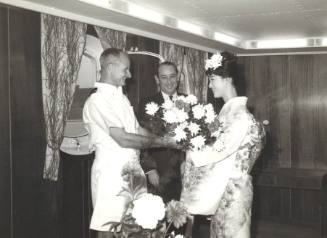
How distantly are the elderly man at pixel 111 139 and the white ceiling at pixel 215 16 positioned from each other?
41.1 inches

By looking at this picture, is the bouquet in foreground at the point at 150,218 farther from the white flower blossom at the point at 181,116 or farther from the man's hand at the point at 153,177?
the man's hand at the point at 153,177

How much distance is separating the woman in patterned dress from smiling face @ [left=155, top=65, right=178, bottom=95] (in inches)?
44.6

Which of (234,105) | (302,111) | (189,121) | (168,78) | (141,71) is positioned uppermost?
(141,71)

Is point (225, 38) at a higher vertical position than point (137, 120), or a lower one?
higher

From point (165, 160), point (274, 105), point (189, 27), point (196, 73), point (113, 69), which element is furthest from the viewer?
point (274, 105)

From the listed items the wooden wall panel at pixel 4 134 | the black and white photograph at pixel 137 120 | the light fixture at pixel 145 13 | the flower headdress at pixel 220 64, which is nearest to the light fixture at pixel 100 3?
the black and white photograph at pixel 137 120

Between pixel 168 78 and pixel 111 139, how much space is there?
1.48 m

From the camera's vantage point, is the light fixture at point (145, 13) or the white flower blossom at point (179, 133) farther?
the light fixture at point (145, 13)

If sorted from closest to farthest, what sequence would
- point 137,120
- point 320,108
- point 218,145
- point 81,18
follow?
point 218,145 < point 137,120 < point 81,18 < point 320,108

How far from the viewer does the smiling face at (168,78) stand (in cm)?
452

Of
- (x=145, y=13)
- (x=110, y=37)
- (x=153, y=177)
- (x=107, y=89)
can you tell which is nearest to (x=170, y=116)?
(x=107, y=89)

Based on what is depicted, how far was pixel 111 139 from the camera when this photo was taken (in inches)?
127

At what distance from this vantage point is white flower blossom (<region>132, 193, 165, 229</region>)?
200 cm

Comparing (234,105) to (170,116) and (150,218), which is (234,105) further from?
(150,218)
